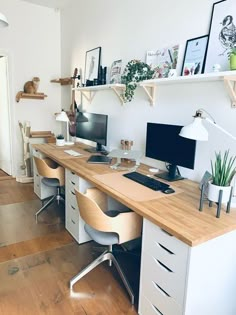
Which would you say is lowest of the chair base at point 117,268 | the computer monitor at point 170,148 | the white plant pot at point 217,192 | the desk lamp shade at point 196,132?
the chair base at point 117,268

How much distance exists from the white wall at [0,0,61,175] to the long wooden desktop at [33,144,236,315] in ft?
10.4

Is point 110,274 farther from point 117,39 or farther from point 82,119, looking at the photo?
point 117,39

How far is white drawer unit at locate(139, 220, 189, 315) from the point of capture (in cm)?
130

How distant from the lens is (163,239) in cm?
139

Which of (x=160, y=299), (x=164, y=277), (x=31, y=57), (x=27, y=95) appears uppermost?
(x=31, y=57)

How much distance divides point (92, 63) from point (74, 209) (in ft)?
6.46

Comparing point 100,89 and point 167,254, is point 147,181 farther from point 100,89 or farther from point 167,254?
point 100,89

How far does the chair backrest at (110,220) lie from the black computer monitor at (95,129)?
1.31 metres

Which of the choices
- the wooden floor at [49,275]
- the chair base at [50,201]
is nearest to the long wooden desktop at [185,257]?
the wooden floor at [49,275]

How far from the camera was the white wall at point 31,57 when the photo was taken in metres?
3.92

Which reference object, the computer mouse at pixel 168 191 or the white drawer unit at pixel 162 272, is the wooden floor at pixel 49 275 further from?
the computer mouse at pixel 168 191

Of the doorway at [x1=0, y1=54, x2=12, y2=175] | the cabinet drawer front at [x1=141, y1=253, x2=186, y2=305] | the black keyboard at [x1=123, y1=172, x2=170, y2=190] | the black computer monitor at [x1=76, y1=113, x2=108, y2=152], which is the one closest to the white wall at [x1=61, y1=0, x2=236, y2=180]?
the black computer monitor at [x1=76, y1=113, x2=108, y2=152]

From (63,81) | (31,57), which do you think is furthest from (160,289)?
(31,57)

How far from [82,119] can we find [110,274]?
6.39 feet
